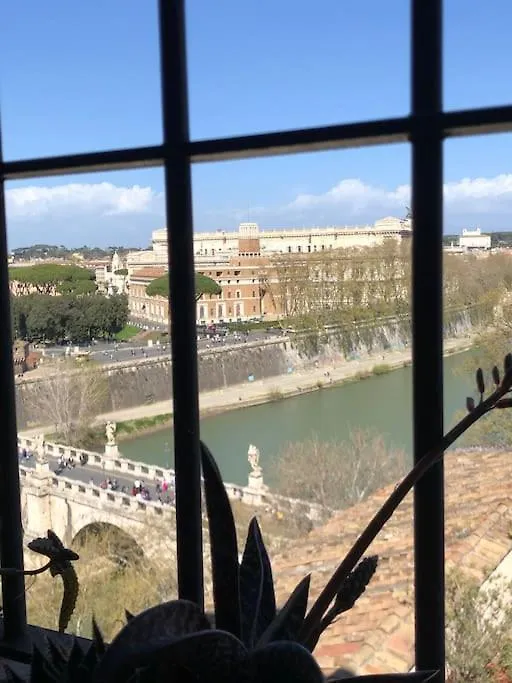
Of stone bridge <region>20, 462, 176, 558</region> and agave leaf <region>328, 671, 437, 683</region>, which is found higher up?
agave leaf <region>328, 671, 437, 683</region>

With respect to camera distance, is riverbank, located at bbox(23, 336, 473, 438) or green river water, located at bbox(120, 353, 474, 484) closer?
green river water, located at bbox(120, 353, 474, 484)

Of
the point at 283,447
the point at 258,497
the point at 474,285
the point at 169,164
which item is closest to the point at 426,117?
the point at 169,164

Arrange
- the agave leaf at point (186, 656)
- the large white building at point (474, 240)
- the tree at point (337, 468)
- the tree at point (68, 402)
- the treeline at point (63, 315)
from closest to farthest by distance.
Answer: the agave leaf at point (186, 656) < the large white building at point (474, 240) < the tree at point (337, 468) < the treeline at point (63, 315) < the tree at point (68, 402)

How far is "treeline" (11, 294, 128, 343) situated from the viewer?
7.84 metres

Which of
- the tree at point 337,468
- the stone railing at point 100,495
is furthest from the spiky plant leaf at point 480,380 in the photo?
the stone railing at point 100,495

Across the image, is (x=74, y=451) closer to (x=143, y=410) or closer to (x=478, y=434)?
(x=143, y=410)

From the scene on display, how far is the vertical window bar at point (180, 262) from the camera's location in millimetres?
485

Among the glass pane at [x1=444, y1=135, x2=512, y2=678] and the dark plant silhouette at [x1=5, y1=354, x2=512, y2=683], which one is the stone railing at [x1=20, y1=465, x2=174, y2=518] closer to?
the glass pane at [x1=444, y1=135, x2=512, y2=678]

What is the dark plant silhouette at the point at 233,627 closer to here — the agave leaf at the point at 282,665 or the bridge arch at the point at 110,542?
the agave leaf at the point at 282,665

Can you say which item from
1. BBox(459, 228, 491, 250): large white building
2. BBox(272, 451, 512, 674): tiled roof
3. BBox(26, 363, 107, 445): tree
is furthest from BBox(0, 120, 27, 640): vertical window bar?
BBox(26, 363, 107, 445): tree

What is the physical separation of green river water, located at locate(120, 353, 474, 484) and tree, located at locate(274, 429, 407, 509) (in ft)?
0.68

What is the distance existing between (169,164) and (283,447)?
677cm

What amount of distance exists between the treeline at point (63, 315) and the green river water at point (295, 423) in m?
1.41

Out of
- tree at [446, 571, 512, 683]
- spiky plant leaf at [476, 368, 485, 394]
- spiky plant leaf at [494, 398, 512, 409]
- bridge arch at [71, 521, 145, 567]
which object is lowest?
bridge arch at [71, 521, 145, 567]
